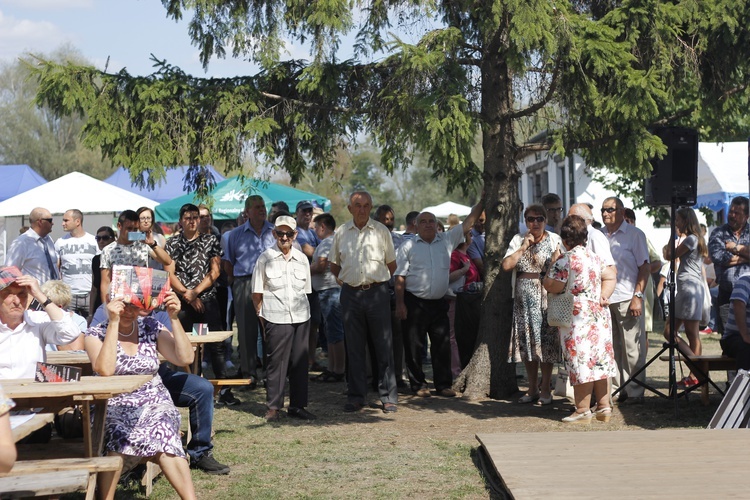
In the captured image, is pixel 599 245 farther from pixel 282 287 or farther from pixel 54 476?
pixel 54 476

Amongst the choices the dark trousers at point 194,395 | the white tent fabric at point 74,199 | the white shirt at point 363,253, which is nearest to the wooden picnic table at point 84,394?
the dark trousers at point 194,395

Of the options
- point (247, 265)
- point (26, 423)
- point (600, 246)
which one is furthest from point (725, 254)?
point (26, 423)

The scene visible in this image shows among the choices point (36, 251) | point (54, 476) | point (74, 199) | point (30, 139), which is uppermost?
point (30, 139)

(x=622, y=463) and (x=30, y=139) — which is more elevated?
(x=30, y=139)

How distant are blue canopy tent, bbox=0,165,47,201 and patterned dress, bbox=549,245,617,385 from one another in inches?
617

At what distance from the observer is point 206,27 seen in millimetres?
9344

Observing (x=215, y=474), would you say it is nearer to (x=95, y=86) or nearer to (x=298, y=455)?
(x=298, y=455)

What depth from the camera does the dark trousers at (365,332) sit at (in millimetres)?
9164

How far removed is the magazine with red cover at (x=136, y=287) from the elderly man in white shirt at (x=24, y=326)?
0.59 m

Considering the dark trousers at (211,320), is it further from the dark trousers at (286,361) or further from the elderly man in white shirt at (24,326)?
the elderly man in white shirt at (24,326)

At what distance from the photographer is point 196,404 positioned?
21.1 ft

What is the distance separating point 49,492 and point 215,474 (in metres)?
2.30

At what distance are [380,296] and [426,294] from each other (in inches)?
35.6

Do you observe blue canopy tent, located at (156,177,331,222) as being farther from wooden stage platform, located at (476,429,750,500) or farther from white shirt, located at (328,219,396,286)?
wooden stage platform, located at (476,429,750,500)
